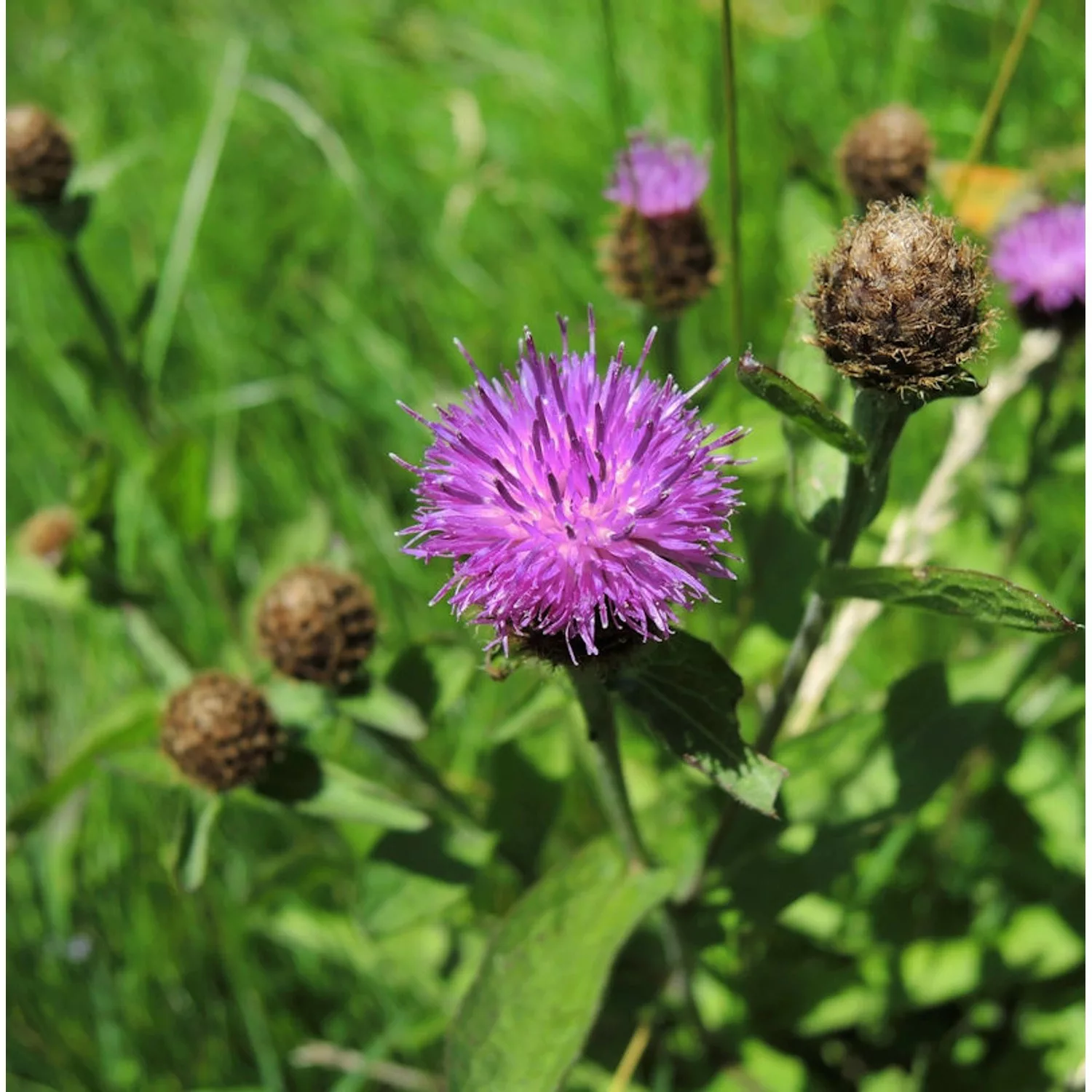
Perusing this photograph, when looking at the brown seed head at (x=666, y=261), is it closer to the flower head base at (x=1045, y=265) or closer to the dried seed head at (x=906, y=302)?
the flower head base at (x=1045, y=265)

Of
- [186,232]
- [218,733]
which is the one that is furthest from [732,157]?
[186,232]

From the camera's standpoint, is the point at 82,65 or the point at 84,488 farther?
the point at 82,65

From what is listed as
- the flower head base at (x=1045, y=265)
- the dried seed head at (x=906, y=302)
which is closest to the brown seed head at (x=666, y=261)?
the flower head base at (x=1045, y=265)

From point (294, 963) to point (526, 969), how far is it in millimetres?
1182

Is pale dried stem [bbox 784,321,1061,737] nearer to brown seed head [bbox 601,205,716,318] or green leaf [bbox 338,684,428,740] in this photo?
brown seed head [bbox 601,205,716,318]

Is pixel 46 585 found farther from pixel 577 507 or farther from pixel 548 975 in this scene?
pixel 577 507

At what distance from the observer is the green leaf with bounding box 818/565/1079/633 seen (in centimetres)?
147

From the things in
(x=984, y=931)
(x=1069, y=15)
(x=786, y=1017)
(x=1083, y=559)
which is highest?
(x=1069, y=15)

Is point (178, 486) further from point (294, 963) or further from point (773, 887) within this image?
point (773, 887)

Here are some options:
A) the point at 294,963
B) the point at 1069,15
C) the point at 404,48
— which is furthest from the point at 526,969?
the point at 404,48

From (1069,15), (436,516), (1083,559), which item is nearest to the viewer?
(436,516)

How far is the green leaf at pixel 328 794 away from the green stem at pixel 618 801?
0.38 meters

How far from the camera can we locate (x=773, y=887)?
7.19 ft

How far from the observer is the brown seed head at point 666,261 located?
2.51 m
